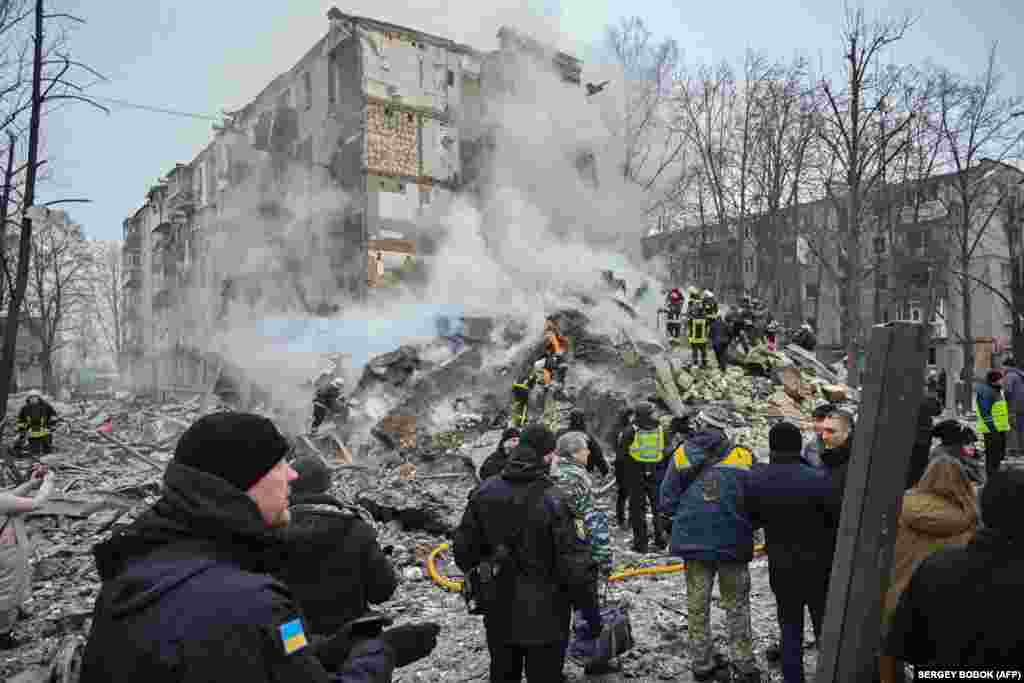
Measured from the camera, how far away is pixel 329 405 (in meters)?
15.1

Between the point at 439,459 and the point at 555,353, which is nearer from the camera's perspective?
the point at 439,459

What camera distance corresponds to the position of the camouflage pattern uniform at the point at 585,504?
4133 millimetres

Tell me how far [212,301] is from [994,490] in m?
36.0

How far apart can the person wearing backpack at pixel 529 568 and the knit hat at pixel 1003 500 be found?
1.84 metres

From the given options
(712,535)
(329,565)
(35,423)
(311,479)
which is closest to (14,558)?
(311,479)

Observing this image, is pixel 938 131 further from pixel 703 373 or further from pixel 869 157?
pixel 703 373

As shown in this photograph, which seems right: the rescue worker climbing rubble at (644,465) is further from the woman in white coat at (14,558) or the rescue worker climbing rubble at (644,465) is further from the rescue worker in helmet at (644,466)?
the woman in white coat at (14,558)

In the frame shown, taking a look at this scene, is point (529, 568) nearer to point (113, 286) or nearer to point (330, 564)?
point (330, 564)

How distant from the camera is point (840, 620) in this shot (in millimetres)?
2078

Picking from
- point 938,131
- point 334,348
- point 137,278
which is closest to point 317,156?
point 334,348

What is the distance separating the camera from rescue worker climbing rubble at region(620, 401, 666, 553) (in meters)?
7.55

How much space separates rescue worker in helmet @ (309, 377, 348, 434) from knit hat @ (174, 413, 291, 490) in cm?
1378

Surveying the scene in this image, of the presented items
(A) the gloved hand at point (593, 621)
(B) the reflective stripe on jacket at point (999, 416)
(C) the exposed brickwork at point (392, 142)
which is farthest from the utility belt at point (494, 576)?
(C) the exposed brickwork at point (392, 142)

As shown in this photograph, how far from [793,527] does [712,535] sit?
50cm
